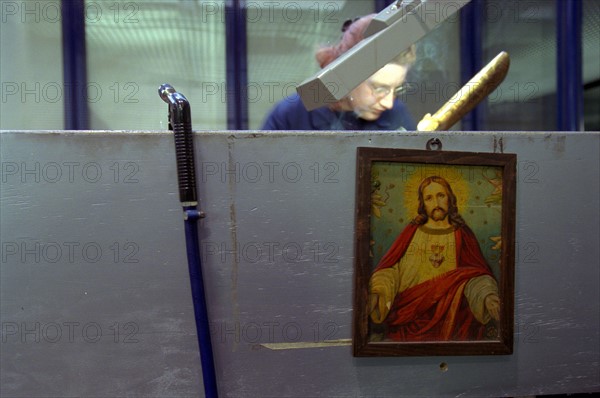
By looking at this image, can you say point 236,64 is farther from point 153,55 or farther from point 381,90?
point 381,90

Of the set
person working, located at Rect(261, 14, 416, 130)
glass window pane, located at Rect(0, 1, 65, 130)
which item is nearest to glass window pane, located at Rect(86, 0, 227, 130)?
glass window pane, located at Rect(0, 1, 65, 130)

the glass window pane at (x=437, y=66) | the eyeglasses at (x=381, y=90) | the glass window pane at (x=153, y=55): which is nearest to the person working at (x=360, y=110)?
the eyeglasses at (x=381, y=90)

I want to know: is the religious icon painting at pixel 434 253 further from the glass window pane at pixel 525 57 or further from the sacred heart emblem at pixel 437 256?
the glass window pane at pixel 525 57

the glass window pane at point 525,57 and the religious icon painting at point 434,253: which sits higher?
the glass window pane at point 525,57

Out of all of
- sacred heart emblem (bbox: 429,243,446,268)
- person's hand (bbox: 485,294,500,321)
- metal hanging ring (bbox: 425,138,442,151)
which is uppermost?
metal hanging ring (bbox: 425,138,442,151)

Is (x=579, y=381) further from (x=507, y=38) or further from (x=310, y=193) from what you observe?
(x=507, y=38)

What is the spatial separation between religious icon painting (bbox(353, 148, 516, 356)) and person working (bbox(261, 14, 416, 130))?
36.8 inches

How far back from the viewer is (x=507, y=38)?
10.5 ft

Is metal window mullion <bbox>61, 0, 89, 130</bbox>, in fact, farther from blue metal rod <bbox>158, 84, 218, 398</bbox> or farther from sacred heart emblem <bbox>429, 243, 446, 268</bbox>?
sacred heart emblem <bbox>429, 243, 446, 268</bbox>

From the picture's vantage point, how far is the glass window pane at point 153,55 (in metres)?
2.98

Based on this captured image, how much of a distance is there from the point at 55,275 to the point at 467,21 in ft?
8.73

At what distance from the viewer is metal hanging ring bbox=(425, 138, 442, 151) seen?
1.38 metres

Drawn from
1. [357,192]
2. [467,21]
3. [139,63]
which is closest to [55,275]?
[357,192]

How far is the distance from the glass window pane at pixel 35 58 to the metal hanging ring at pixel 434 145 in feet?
7.26
